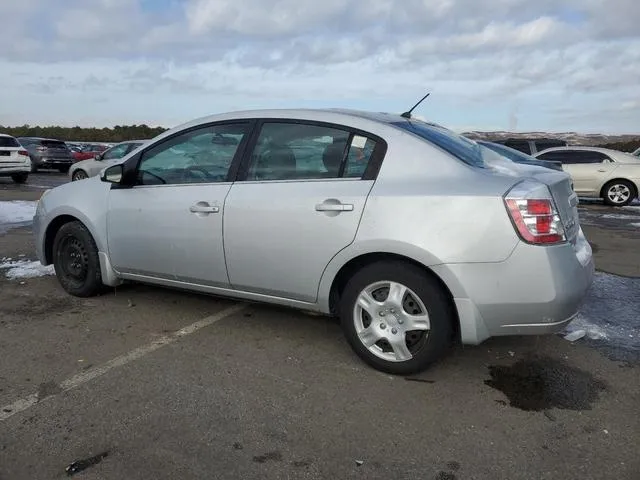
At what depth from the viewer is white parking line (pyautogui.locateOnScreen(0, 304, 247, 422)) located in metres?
3.19

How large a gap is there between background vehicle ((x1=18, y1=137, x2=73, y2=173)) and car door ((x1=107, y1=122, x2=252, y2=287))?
22097 millimetres

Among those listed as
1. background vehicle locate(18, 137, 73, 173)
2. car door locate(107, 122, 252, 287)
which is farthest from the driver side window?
background vehicle locate(18, 137, 73, 173)

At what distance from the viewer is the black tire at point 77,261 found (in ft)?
16.3

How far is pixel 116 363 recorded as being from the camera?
148 inches

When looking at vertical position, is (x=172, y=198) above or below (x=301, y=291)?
above

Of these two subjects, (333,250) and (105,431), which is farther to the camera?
(333,250)

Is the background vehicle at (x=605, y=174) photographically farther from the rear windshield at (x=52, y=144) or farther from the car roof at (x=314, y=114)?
the rear windshield at (x=52, y=144)

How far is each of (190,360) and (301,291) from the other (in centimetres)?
87

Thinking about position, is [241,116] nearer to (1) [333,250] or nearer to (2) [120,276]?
(1) [333,250]

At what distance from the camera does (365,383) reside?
3.52 m

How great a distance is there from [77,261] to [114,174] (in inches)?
37.6

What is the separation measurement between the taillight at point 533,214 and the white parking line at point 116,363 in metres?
2.50

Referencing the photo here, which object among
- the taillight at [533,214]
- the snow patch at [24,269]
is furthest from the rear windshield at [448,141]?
the snow patch at [24,269]

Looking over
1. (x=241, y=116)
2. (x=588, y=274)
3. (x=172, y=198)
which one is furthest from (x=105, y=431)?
(x=588, y=274)
